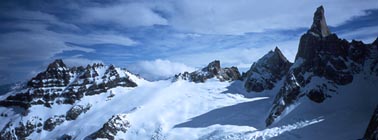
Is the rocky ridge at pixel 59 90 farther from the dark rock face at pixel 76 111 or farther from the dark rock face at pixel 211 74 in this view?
the dark rock face at pixel 211 74

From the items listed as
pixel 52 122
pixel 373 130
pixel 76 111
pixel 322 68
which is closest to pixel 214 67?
pixel 76 111

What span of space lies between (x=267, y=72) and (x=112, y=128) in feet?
268

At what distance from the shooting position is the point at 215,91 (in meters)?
142

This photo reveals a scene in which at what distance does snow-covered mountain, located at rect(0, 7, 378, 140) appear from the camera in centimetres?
7762

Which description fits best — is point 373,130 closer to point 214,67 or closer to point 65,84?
point 214,67

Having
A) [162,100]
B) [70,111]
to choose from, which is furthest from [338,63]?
[70,111]

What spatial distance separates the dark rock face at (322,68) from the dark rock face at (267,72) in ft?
127

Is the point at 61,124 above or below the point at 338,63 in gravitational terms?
below

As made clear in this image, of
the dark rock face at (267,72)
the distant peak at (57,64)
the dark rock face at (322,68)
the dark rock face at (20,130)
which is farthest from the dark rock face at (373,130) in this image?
the distant peak at (57,64)

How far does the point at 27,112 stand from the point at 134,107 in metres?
59.9

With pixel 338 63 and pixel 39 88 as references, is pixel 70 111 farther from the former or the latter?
pixel 338 63

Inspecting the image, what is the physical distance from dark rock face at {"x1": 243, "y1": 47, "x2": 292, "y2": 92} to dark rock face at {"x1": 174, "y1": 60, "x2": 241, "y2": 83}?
23804 mm

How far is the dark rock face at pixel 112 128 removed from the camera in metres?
104

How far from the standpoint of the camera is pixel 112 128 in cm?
10619
